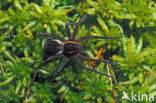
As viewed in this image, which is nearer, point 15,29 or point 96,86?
point 96,86

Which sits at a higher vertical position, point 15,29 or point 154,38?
point 15,29

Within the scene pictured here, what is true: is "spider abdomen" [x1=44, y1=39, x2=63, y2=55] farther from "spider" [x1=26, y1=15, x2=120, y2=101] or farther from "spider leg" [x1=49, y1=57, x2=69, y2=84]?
"spider leg" [x1=49, y1=57, x2=69, y2=84]

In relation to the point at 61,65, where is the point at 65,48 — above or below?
above

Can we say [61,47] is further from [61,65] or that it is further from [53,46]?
[61,65]

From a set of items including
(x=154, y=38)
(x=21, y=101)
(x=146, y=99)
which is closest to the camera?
(x=146, y=99)

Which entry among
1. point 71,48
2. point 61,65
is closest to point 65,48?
point 71,48

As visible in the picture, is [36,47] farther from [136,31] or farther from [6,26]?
[136,31]

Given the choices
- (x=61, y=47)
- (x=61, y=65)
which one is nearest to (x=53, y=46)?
(x=61, y=47)

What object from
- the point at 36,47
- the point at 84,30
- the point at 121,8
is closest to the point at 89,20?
the point at 84,30

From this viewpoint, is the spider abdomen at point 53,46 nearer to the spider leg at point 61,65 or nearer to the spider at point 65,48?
the spider at point 65,48

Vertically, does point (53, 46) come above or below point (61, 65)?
above
